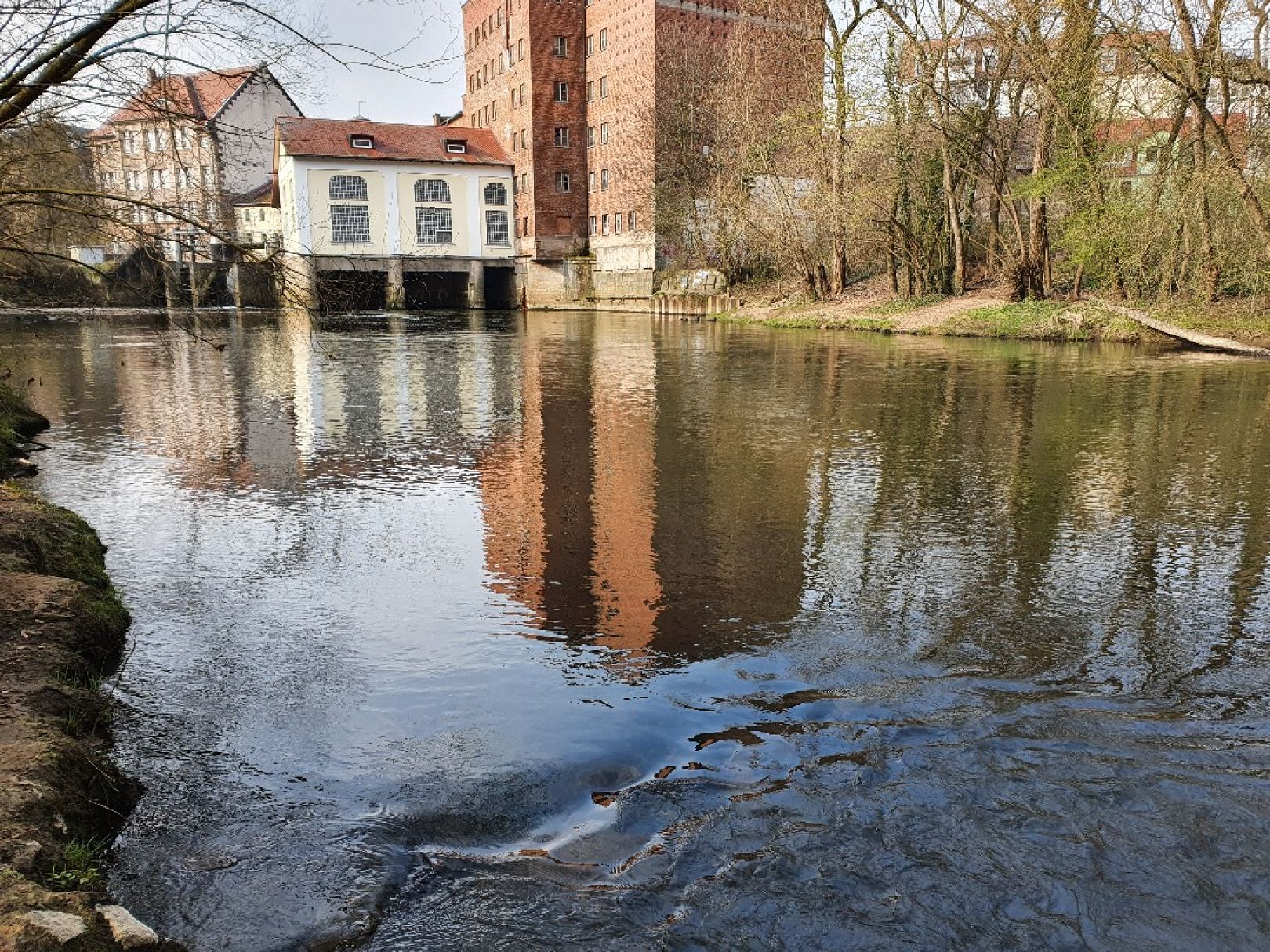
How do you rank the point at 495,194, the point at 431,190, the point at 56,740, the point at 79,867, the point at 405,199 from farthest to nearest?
1. the point at 495,194
2. the point at 431,190
3. the point at 405,199
4. the point at 56,740
5. the point at 79,867

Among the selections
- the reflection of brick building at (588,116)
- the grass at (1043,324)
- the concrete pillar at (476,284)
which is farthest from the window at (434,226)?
the grass at (1043,324)

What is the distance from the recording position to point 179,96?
254 inches

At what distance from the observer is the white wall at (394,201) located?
52.6 m

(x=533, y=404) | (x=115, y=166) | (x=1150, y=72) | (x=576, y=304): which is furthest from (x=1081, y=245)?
(x=576, y=304)

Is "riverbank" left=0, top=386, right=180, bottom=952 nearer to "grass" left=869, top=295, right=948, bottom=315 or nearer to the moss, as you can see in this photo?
the moss

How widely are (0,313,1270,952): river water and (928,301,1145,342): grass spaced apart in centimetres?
1399

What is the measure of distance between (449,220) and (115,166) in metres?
50.1

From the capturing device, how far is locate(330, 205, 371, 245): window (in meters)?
53.4

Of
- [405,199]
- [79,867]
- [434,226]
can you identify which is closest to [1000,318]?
[79,867]

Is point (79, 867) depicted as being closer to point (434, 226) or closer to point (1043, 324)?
point (1043, 324)

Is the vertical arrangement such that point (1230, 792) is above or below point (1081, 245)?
below

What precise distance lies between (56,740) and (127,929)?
1.40 metres

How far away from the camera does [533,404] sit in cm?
1530

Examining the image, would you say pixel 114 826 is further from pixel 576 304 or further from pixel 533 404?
pixel 576 304
